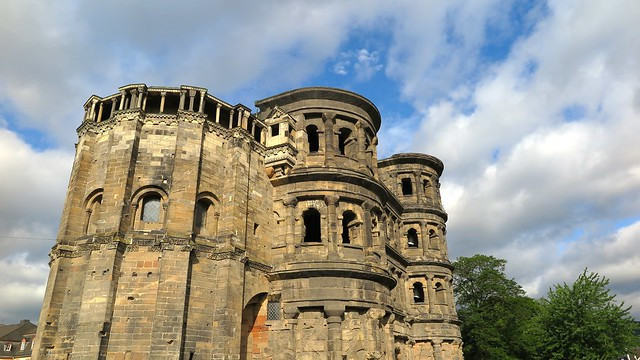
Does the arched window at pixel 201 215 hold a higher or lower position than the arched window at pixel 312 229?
lower

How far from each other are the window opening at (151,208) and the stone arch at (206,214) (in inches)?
58.4

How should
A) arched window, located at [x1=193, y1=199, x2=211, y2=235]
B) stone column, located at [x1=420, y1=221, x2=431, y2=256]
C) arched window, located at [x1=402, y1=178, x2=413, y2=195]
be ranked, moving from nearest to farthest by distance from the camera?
1. arched window, located at [x1=193, y1=199, x2=211, y2=235]
2. stone column, located at [x1=420, y1=221, x2=431, y2=256]
3. arched window, located at [x1=402, y1=178, x2=413, y2=195]

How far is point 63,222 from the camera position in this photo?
59.1 ft

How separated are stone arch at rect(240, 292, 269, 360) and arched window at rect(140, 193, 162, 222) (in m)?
5.15

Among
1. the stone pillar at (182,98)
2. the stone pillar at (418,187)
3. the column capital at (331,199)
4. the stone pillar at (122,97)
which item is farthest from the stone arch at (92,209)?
the stone pillar at (418,187)

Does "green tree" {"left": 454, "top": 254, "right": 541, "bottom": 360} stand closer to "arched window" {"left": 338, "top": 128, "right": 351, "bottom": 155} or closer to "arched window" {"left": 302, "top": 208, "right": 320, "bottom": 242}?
"arched window" {"left": 302, "top": 208, "right": 320, "bottom": 242}

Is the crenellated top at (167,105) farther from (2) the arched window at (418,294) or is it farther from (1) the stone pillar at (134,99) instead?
(2) the arched window at (418,294)

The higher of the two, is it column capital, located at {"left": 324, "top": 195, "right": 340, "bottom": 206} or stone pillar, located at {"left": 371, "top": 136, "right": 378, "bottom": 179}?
stone pillar, located at {"left": 371, "top": 136, "right": 378, "bottom": 179}

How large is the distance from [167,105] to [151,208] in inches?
193

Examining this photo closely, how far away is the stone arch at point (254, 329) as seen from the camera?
18.7 m

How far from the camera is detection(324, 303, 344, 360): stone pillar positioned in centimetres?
1793

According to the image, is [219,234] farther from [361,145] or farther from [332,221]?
[361,145]

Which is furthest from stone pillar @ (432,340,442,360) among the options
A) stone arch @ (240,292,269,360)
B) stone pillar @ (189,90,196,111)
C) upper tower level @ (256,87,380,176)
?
stone pillar @ (189,90,196,111)

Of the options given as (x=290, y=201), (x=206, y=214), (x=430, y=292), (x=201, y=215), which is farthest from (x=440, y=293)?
(x=201, y=215)
